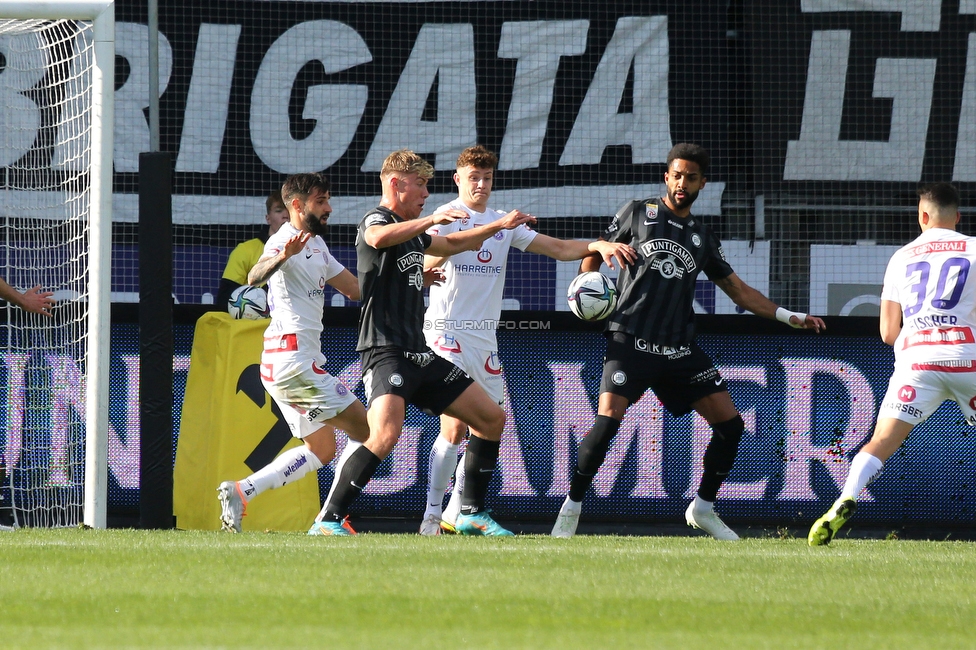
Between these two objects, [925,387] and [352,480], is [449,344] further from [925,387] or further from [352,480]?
[925,387]

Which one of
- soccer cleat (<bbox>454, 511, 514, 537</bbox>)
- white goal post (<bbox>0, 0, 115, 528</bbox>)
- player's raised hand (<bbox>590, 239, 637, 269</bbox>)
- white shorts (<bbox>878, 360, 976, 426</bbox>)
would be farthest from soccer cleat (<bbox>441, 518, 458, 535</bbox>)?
white shorts (<bbox>878, 360, 976, 426</bbox>)

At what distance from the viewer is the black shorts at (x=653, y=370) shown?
674 centimetres

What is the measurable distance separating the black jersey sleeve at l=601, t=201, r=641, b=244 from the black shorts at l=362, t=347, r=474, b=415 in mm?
1257

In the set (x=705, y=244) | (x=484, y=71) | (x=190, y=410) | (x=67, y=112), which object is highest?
(x=484, y=71)

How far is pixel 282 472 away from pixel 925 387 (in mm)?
3277

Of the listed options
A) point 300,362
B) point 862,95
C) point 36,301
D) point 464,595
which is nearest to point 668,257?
point 300,362

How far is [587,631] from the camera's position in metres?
3.40

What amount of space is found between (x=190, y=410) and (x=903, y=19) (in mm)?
6971

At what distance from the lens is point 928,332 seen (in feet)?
20.8

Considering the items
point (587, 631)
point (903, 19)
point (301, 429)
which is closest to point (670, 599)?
point (587, 631)

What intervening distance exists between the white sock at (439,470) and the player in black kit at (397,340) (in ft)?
2.01

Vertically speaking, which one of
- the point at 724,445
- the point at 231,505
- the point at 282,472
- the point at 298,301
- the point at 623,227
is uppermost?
the point at 623,227

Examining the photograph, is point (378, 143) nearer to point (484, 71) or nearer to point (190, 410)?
point (484, 71)

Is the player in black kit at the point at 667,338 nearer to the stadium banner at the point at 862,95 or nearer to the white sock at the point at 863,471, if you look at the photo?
the white sock at the point at 863,471
